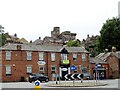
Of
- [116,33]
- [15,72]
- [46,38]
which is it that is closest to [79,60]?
[15,72]

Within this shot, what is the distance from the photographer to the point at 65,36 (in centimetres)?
13875

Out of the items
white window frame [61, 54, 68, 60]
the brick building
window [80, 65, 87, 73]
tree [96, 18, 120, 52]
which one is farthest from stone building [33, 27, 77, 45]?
window [80, 65, 87, 73]

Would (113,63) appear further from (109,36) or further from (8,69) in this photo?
(8,69)

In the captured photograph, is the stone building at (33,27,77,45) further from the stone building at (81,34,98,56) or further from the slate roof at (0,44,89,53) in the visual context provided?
the slate roof at (0,44,89,53)

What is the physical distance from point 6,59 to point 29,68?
4.63 metres

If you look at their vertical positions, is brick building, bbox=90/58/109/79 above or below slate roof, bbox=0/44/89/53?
below

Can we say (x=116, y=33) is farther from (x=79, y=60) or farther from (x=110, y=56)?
(x=79, y=60)

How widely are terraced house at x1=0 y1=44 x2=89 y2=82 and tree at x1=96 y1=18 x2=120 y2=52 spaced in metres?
22.5

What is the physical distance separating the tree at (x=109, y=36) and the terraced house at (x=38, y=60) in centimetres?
2248

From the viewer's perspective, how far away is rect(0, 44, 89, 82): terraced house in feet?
190

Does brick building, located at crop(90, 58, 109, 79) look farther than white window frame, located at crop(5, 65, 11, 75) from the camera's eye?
Yes

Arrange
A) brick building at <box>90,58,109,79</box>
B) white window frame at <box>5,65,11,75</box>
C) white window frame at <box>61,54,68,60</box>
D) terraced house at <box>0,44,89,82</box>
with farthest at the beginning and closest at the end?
brick building at <box>90,58,109,79</box> < white window frame at <box>61,54,68,60</box> < terraced house at <box>0,44,89,82</box> < white window frame at <box>5,65,11,75</box>

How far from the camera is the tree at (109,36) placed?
3433 inches

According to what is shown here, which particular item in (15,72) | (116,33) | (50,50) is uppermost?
(116,33)
